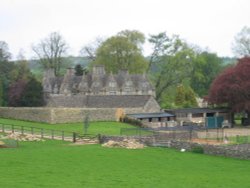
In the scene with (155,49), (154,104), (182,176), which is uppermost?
(155,49)

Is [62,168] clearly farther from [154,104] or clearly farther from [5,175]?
[154,104]

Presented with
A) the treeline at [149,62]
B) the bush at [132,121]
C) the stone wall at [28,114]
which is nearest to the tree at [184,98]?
the treeline at [149,62]

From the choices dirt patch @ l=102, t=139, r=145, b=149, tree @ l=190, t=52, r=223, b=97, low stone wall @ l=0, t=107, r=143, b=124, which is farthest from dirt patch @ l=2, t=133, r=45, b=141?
tree @ l=190, t=52, r=223, b=97

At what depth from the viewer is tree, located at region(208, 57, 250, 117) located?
7150 cm

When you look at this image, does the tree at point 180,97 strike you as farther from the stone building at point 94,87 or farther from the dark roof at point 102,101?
the dark roof at point 102,101

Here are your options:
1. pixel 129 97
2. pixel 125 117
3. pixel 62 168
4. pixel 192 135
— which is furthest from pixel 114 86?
pixel 62 168

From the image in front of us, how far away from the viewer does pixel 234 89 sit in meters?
71.8

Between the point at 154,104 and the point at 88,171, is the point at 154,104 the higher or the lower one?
the higher one

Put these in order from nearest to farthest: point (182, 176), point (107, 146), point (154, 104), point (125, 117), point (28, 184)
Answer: point (28, 184) < point (182, 176) < point (107, 146) < point (125, 117) < point (154, 104)

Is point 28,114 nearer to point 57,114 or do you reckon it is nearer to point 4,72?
point 57,114

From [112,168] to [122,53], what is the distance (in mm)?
68335

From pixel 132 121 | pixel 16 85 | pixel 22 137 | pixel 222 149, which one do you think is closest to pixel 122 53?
pixel 16 85

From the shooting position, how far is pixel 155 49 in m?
96.2

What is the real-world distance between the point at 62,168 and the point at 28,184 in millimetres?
6511
